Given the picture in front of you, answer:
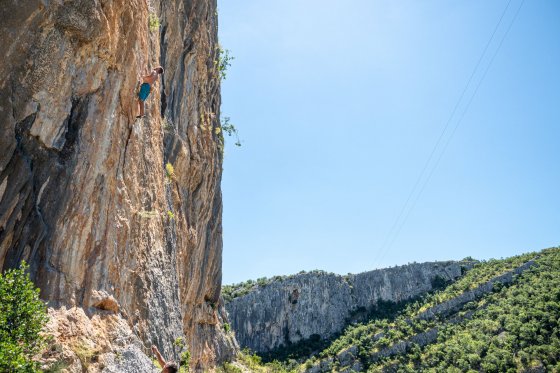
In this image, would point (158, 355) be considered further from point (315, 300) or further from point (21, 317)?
point (315, 300)

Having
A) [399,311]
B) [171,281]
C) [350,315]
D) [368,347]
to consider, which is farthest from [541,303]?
[171,281]

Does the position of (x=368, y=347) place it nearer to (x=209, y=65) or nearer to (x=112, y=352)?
(x=209, y=65)

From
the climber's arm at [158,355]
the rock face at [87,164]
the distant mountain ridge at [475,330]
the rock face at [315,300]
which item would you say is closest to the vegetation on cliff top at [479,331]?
the distant mountain ridge at [475,330]

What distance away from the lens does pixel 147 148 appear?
16500 mm

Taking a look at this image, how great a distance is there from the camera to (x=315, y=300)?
9944cm

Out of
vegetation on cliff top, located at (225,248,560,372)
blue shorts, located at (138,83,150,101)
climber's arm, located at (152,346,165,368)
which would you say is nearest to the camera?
A: climber's arm, located at (152,346,165,368)

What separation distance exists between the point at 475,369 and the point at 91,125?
54.9 meters

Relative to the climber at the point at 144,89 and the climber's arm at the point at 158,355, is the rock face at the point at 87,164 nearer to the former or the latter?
the climber at the point at 144,89

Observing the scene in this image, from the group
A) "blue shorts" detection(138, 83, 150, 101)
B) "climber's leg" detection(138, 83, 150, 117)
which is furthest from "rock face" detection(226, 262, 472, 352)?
"blue shorts" detection(138, 83, 150, 101)

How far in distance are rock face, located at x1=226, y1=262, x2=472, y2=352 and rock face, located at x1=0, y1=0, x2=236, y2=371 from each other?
81.1 metres

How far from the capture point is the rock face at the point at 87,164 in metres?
10.6

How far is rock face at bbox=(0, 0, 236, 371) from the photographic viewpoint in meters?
10.6

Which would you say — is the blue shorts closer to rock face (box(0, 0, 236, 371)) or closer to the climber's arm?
rock face (box(0, 0, 236, 371))

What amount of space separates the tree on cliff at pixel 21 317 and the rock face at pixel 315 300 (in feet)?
293
